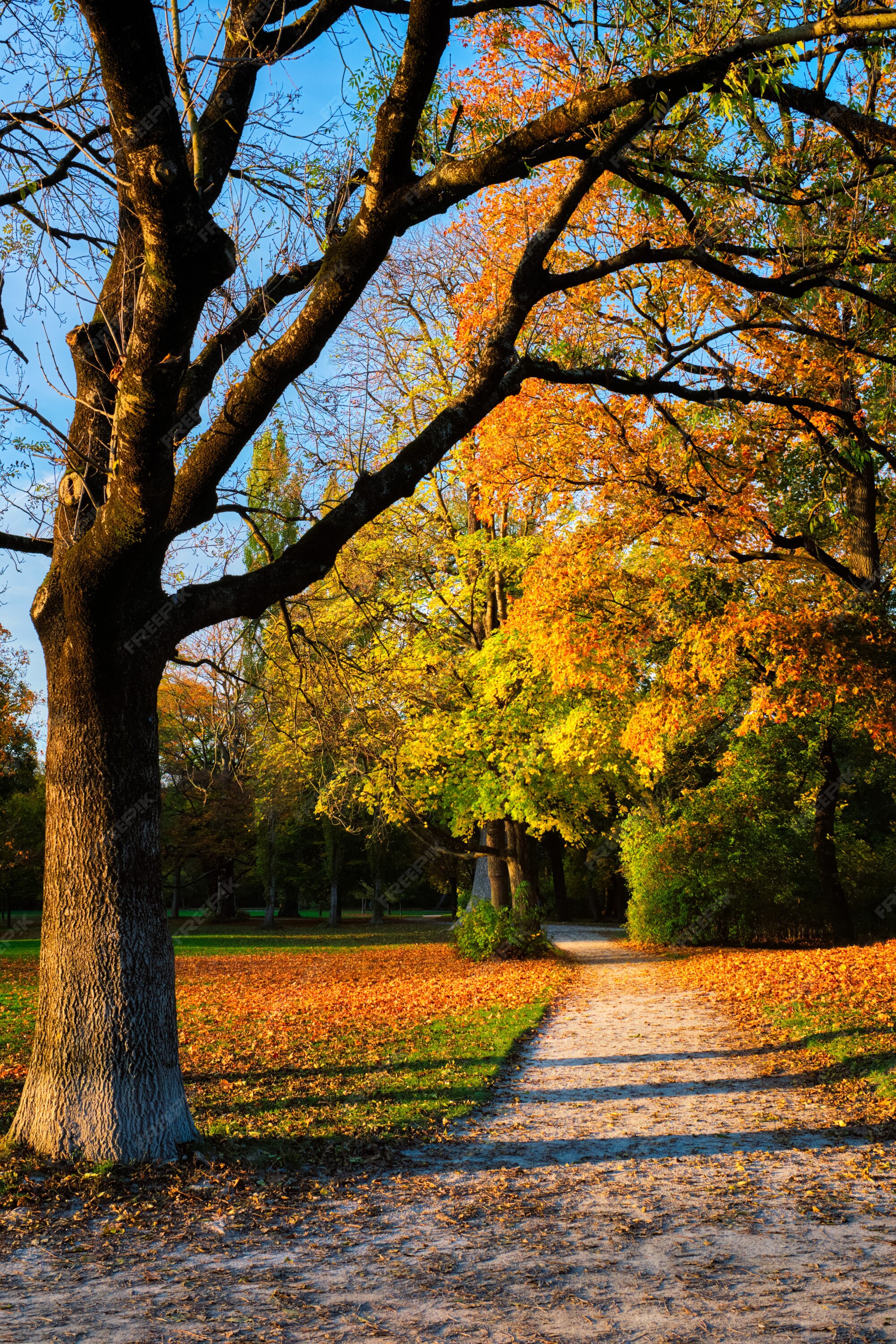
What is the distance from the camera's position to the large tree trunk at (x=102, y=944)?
546 cm

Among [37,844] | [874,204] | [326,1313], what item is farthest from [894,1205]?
[37,844]

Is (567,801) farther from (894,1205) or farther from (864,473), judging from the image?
(894,1205)

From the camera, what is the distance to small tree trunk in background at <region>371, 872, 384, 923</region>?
1683 inches

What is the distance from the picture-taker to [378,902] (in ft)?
143

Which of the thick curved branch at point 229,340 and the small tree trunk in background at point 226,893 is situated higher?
the thick curved branch at point 229,340

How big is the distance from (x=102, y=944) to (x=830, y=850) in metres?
18.4

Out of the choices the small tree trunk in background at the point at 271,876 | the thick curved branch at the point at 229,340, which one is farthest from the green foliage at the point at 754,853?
the small tree trunk in background at the point at 271,876

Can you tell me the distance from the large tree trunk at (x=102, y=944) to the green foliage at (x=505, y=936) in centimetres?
1325

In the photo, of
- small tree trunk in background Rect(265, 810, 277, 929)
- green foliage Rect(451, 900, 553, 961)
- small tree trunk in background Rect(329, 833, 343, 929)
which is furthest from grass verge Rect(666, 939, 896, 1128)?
small tree trunk in background Rect(329, 833, 343, 929)

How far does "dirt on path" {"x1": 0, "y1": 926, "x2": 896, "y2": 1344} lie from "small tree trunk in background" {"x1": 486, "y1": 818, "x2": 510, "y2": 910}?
46.1 ft

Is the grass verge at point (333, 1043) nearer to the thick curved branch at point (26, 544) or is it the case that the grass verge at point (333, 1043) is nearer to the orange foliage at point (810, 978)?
the orange foliage at point (810, 978)

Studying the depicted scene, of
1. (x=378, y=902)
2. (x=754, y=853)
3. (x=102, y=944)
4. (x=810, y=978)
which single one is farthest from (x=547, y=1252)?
(x=378, y=902)

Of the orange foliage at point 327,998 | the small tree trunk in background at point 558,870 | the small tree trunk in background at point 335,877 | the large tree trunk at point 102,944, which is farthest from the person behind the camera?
the small tree trunk in background at point 335,877

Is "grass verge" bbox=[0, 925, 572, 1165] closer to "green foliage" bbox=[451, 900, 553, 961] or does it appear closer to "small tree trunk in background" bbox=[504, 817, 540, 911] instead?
"green foliage" bbox=[451, 900, 553, 961]
